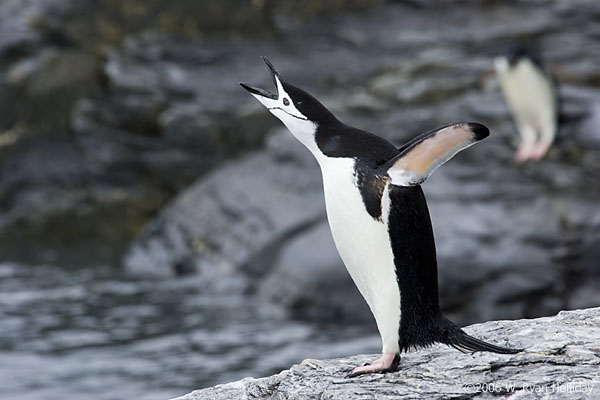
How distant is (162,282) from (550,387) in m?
5.94

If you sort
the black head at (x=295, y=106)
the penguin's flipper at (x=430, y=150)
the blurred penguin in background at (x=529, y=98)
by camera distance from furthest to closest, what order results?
the blurred penguin in background at (x=529, y=98)
the black head at (x=295, y=106)
the penguin's flipper at (x=430, y=150)

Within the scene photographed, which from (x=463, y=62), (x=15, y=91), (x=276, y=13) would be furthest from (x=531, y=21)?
(x=15, y=91)

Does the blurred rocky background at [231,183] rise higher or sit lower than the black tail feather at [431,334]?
higher

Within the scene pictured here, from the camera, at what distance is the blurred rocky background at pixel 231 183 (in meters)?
6.46

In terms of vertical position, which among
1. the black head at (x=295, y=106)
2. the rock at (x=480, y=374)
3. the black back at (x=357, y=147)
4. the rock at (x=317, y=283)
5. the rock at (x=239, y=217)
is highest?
the rock at (x=239, y=217)

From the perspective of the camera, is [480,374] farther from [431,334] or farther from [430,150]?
[430,150]

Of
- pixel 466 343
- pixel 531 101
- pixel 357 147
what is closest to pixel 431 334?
pixel 466 343

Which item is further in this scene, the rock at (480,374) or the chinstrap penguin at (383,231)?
the chinstrap penguin at (383,231)

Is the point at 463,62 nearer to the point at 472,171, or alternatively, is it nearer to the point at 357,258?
the point at 472,171

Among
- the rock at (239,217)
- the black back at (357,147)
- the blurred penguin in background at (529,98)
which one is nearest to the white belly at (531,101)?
the blurred penguin in background at (529,98)

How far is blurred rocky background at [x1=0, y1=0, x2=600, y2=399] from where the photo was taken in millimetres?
6465

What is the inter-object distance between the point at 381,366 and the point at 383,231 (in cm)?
39

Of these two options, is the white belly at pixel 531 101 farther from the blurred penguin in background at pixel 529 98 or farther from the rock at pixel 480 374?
the rock at pixel 480 374

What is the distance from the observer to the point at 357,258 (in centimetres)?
265
